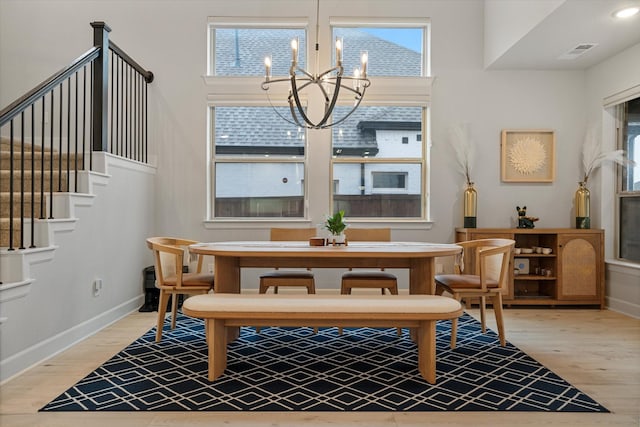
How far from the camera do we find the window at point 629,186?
4691 mm

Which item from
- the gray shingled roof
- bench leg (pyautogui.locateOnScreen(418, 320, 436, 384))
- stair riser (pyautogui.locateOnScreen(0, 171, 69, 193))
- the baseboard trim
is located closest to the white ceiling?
the gray shingled roof

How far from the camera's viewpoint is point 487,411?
2.34 metres

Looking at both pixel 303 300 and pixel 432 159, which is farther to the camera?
pixel 432 159

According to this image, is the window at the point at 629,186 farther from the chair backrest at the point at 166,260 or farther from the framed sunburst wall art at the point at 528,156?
Result: the chair backrest at the point at 166,260

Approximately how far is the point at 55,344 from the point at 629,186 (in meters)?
5.40

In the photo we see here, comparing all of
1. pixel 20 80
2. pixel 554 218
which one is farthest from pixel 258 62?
pixel 554 218

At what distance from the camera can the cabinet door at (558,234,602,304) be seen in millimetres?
4816

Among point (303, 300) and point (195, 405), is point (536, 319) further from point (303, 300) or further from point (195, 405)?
point (195, 405)

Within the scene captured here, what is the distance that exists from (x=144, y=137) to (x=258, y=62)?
156 centimetres

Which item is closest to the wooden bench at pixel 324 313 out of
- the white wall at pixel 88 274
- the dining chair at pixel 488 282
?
the dining chair at pixel 488 282

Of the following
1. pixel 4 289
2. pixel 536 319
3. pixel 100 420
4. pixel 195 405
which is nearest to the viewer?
pixel 100 420

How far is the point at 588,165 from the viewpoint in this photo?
510 cm

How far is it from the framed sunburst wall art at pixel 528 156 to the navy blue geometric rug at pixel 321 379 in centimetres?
237

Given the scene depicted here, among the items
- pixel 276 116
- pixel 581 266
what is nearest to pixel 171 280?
pixel 276 116
